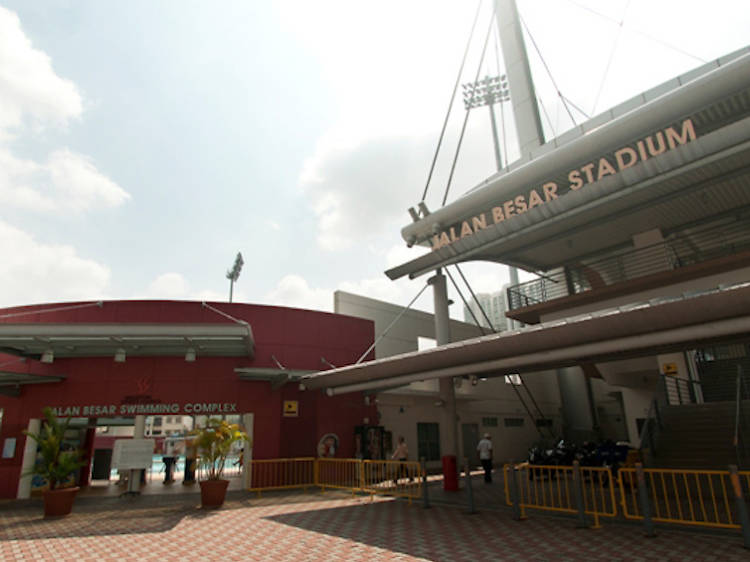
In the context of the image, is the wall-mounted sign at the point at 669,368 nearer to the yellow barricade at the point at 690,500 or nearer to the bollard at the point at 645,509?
the yellow barricade at the point at 690,500

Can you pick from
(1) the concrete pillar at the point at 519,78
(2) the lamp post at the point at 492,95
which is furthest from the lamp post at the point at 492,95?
(1) the concrete pillar at the point at 519,78

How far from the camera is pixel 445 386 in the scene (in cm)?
1650

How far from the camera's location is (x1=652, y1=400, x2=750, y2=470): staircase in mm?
12688

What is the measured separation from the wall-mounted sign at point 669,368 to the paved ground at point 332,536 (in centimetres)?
998

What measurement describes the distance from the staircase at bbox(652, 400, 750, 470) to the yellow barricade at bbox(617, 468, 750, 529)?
0.49 meters

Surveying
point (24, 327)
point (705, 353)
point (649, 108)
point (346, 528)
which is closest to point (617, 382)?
point (705, 353)

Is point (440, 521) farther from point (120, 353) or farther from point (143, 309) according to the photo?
point (143, 309)

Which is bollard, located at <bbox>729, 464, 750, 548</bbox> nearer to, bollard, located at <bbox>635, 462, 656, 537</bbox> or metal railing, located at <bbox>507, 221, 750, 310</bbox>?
bollard, located at <bbox>635, 462, 656, 537</bbox>

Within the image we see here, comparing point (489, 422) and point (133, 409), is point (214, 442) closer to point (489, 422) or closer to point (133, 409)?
point (133, 409)

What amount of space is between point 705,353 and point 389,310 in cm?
1463

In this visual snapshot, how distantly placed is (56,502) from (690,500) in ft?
49.1

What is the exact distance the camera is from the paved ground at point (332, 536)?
26.3 ft

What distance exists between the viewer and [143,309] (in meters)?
18.4

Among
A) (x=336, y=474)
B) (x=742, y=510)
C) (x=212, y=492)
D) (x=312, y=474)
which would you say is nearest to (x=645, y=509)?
(x=742, y=510)
